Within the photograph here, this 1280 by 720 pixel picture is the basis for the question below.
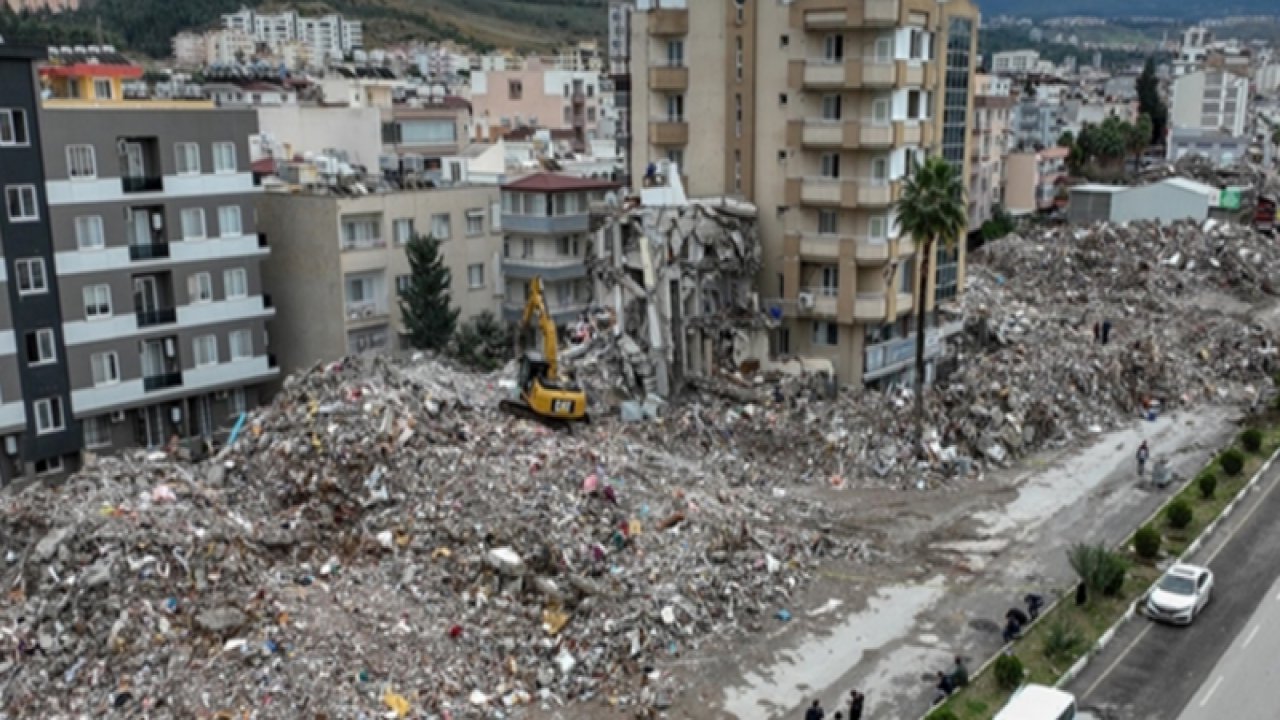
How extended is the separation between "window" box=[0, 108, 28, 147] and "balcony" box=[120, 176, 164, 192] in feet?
12.2

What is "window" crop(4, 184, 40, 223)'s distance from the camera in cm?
3622

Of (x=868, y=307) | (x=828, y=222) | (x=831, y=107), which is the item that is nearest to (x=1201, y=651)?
(x=868, y=307)

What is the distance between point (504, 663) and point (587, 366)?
1778cm

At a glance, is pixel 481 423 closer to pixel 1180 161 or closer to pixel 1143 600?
pixel 1143 600

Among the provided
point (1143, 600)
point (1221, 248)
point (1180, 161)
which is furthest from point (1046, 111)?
point (1143, 600)

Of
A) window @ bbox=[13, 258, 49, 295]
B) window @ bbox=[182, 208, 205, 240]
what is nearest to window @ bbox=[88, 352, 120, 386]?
window @ bbox=[13, 258, 49, 295]

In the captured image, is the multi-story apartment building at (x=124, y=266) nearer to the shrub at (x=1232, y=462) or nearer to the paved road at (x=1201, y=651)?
the paved road at (x=1201, y=651)

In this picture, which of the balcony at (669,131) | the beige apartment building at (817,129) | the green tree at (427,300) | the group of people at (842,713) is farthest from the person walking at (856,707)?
the green tree at (427,300)

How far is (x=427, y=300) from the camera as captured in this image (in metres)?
46.8

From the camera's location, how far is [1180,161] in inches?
4481

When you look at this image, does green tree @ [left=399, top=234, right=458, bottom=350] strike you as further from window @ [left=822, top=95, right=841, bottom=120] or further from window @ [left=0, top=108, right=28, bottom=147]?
window @ [left=822, top=95, right=841, bottom=120]

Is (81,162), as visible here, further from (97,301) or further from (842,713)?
(842,713)

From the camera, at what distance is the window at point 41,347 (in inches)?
1468

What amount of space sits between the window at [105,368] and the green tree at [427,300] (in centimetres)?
1175
